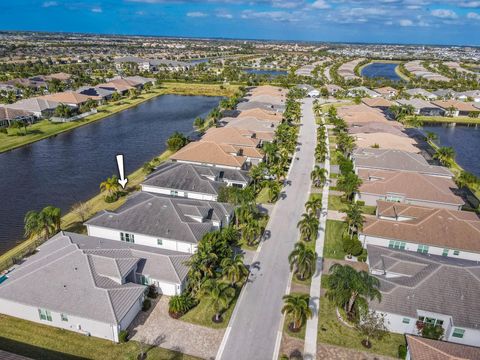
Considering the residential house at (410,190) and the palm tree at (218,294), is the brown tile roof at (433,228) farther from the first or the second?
the palm tree at (218,294)


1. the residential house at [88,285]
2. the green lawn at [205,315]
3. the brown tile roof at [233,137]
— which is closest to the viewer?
the residential house at [88,285]

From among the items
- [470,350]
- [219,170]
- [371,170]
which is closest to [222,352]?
[470,350]

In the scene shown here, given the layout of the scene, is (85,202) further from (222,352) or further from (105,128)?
(105,128)

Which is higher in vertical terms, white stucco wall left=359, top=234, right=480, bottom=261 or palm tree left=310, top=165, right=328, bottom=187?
palm tree left=310, top=165, right=328, bottom=187

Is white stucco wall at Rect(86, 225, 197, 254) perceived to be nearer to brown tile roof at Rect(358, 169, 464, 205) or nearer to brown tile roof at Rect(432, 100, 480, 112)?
brown tile roof at Rect(358, 169, 464, 205)

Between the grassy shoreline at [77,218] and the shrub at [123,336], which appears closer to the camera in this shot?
the shrub at [123,336]

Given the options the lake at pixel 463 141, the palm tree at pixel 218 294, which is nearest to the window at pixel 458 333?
the palm tree at pixel 218 294

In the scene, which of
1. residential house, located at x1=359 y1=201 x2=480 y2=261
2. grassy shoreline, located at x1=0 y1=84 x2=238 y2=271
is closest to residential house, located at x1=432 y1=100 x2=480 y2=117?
residential house, located at x1=359 y1=201 x2=480 y2=261
